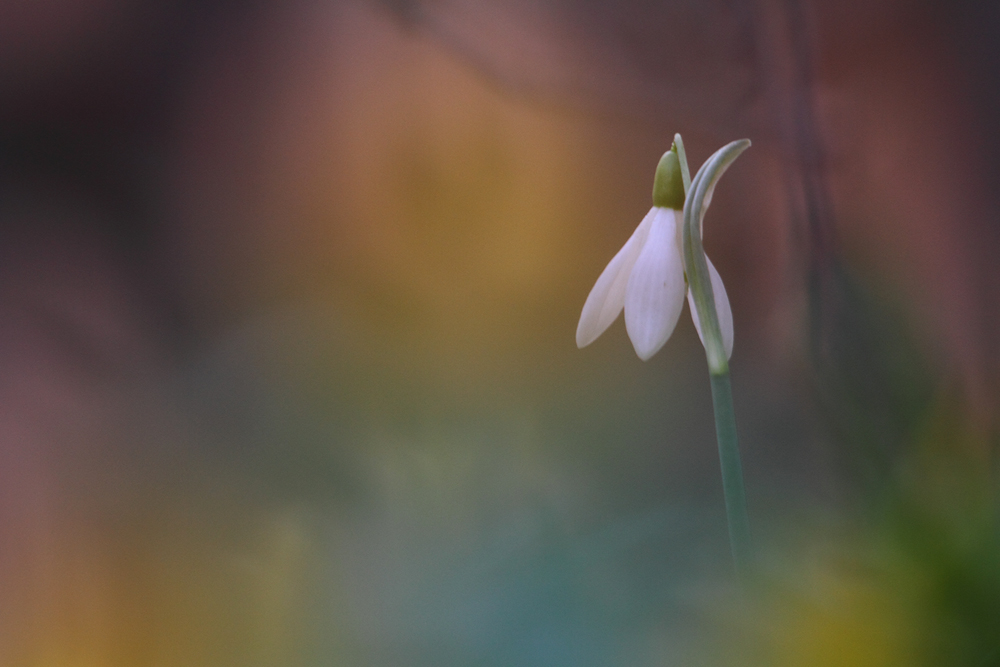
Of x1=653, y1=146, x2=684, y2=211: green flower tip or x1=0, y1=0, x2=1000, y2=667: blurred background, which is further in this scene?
x1=0, y1=0, x2=1000, y2=667: blurred background

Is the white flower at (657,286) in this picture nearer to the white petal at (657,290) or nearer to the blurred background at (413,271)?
the white petal at (657,290)

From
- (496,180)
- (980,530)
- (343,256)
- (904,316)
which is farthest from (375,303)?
(980,530)

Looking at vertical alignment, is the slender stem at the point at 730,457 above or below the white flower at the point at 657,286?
below

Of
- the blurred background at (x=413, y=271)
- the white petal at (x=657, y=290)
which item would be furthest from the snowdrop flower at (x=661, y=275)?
the blurred background at (x=413, y=271)

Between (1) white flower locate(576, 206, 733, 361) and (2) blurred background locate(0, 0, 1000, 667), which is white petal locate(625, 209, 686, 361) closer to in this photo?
(1) white flower locate(576, 206, 733, 361)

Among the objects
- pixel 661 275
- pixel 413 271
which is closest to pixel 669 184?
pixel 661 275

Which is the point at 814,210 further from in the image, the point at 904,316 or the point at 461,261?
the point at 461,261

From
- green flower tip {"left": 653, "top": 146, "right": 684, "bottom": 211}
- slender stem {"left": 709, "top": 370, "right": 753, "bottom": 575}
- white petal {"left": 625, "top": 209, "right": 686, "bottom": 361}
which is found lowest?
slender stem {"left": 709, "top": 370, "right": 753, "bottom": 575}

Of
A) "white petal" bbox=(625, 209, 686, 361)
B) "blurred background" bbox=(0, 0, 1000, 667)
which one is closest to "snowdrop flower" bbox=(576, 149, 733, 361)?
"white petal" bbox=(625, 209, 686, 361)
